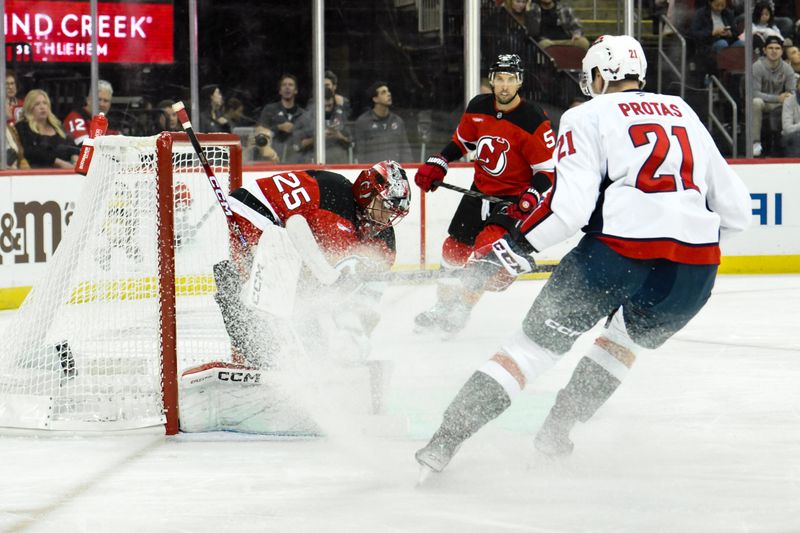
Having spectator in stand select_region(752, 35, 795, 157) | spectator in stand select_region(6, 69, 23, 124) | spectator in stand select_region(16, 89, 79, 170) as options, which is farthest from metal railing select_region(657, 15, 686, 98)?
spectator in stand select_region(6, 69, 23, 124)

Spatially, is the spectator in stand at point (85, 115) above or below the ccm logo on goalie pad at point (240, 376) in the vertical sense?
above

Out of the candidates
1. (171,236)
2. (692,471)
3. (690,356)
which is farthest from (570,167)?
(690,356)

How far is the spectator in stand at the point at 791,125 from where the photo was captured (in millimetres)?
7922

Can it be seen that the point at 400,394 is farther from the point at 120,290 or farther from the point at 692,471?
the point at 692,471

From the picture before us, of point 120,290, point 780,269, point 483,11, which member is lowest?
point 780,269

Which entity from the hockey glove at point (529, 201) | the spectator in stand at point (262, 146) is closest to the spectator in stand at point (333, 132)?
the spectator in stand at point (262, 146)

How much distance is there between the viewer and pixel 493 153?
5234 mm

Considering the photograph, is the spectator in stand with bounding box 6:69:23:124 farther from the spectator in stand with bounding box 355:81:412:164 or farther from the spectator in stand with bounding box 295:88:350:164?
the spectator in stand with bounding box 355:81:412:164

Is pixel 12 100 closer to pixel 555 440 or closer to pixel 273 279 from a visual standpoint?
pixel 273 279

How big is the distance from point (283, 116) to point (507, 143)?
2781mm

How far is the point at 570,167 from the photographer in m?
2.68

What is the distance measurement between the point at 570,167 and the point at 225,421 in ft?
3.96

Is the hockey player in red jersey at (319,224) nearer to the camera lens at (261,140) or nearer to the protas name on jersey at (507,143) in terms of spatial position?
the protas name on jersey at (507,143)

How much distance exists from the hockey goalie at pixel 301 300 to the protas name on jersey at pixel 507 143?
1.80 meters
